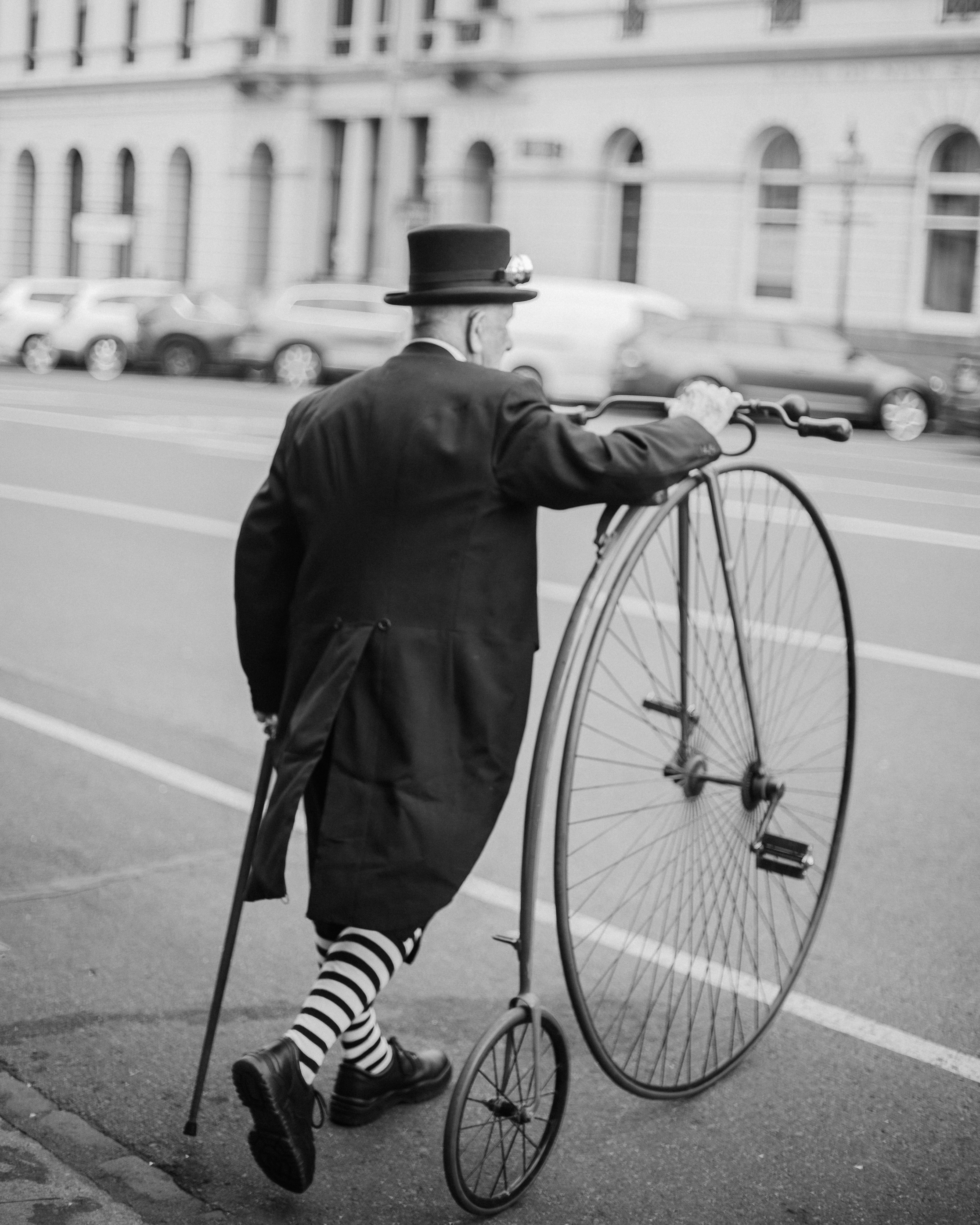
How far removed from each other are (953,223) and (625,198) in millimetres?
8164

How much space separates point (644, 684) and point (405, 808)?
486cm

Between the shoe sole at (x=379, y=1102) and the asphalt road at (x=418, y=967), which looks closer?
the asphalt road at (x=418, y=967)

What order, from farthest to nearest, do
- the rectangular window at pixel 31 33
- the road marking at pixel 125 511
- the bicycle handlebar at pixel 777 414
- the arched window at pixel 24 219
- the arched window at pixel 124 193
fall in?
the rectangular window at pixel 31 33
the arched window at pixel 24 219
the arched window at pixel 124 193
the road marking at pixel 125 511
the bicycle handlebar at pixel 777 414

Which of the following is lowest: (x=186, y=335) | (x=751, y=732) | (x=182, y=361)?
(x=751, y=732)

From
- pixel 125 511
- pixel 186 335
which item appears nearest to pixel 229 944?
pixel 125 511

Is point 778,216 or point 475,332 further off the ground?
Result: point 778,216

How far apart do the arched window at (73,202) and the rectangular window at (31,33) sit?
456 centimetres

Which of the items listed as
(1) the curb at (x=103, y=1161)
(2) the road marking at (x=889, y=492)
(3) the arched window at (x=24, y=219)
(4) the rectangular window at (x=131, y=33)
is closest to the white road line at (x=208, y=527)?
(2) the road marking at (x=889, y=492)

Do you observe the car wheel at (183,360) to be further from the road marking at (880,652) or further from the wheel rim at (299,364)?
the road marking at (880,652)

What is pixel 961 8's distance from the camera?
3052cm

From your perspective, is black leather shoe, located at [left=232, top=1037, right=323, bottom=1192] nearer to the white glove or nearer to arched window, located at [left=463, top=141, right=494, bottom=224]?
the white glove

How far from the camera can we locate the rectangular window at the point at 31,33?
Answer: 5453 centimetres

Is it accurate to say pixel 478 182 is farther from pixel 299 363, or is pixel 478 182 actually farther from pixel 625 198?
pixel 299 363

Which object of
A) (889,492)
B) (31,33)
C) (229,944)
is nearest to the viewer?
(229,944)
